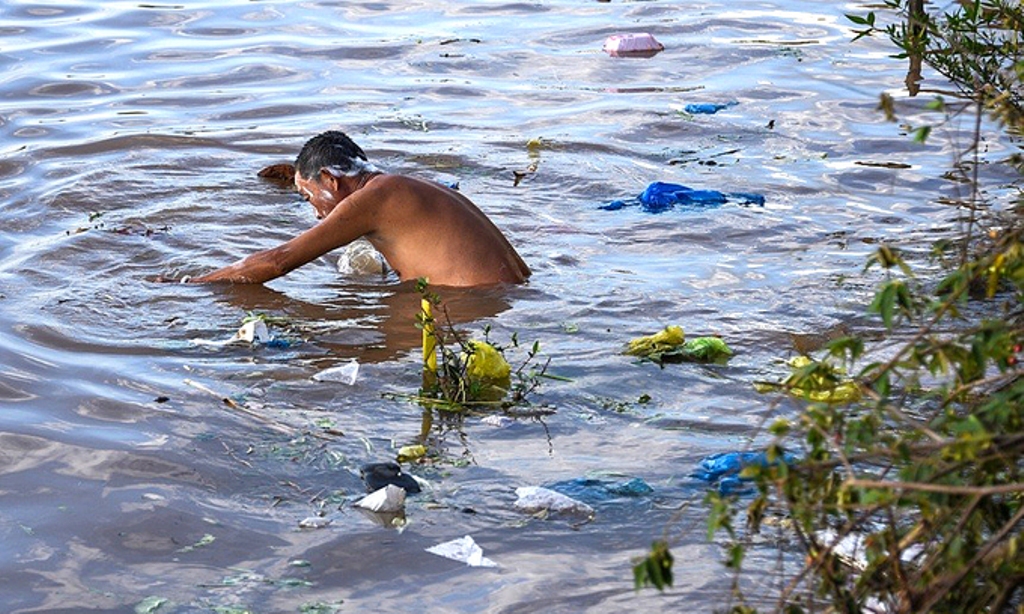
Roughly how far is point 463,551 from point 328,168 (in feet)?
9.40

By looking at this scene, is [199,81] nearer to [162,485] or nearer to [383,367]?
[383,367]

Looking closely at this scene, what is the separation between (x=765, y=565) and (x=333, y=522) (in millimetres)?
1198

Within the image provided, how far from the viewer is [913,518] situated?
393 cm

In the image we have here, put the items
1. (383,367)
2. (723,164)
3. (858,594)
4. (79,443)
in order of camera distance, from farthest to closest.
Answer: (723,164) < (383,367) < (79,443) < (858,594)

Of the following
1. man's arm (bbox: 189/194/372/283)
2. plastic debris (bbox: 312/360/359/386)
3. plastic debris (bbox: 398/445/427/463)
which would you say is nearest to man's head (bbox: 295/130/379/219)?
man's arm (bbox: 189/194/372/283)

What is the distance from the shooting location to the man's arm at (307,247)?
6.32 meters

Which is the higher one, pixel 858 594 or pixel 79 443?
pixel 858 594

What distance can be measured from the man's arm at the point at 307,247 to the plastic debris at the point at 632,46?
544 cm

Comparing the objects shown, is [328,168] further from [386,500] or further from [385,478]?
[386,500]

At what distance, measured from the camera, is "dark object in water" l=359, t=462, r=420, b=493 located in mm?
4293

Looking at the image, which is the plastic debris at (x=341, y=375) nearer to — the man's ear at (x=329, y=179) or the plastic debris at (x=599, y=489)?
the plastic debris at (x=599, y=489)

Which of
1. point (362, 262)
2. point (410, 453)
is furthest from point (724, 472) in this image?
point (362, 262)

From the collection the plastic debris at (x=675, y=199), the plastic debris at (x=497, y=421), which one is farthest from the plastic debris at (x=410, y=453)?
the plastic debris at (x=675, y=199)

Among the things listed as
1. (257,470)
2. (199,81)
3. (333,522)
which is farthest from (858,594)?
(199,81)
